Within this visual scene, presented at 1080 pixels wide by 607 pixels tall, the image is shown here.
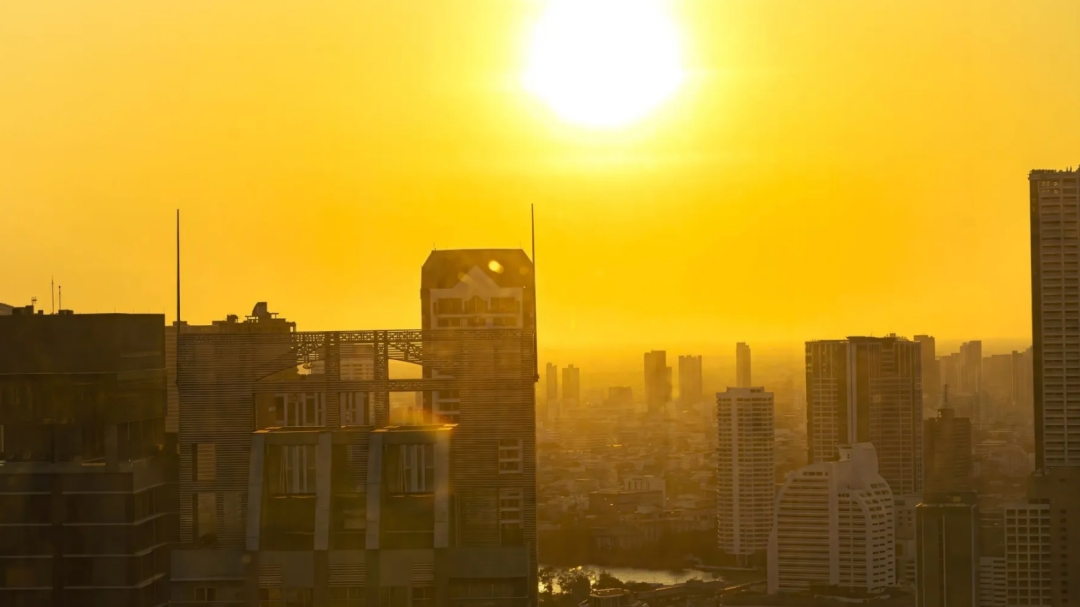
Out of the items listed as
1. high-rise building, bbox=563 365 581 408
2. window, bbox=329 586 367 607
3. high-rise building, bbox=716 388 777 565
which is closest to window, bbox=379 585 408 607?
window, bbox=329 586 367 607

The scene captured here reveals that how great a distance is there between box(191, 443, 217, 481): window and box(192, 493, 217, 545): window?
0.14 metres

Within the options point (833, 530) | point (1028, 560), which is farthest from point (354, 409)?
point (833, 530)

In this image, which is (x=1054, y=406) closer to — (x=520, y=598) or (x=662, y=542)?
(x=662, y=542)

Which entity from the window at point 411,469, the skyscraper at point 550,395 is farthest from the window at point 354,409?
the skyscraper at point 550,395

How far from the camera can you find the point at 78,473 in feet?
33.9

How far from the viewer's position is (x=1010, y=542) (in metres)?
28.6

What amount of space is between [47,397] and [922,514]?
20.7 m

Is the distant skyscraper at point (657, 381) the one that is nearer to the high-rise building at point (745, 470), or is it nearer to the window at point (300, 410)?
the high-rise building at point (745, 470)

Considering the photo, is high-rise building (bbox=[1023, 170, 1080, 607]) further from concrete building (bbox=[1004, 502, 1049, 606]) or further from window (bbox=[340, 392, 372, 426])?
window (bbox=[340, 392, 372, 426])

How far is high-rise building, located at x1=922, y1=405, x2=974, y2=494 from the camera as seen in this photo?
41625 mm

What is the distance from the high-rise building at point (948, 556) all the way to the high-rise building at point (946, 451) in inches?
491

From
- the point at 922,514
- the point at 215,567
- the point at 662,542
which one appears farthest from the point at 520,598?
the point at 662,542

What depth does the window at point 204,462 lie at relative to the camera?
1030 cm

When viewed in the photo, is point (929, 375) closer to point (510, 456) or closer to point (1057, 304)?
point (1057, 304)
